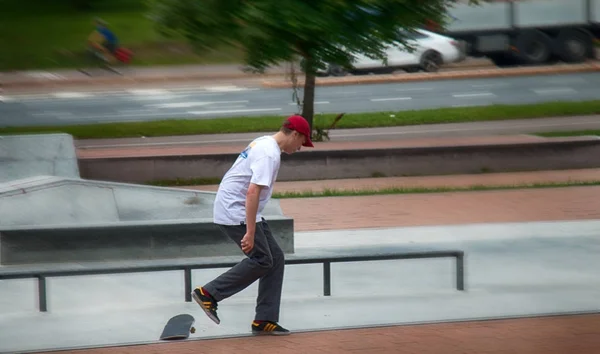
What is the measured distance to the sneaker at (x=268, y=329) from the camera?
6.52m

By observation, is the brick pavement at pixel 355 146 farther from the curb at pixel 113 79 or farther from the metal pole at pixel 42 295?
the curb at pixel 113 79

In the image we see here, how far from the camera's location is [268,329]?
6.53 metres

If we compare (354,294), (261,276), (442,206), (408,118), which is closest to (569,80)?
(408,118)

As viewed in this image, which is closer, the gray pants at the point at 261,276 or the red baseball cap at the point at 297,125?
the red baseball cap at the point at 297,125

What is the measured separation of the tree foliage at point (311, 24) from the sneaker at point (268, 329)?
4111 mm

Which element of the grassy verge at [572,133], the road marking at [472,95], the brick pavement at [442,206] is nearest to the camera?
the brick pavement at [442,206]

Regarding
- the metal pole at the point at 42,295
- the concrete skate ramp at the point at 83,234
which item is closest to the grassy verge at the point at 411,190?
the concrete skate ramp at the point at 83,234

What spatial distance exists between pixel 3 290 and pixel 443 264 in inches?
157

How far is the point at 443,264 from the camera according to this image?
9.23 meters

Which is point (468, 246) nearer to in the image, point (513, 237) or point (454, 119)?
point (513, 237)

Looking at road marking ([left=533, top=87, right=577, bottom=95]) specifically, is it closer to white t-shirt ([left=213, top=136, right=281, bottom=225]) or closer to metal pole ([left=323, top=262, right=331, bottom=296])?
metal pole ([left=323, top=262, right=331, bottom=296])

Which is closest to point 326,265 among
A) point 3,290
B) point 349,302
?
point 349,302

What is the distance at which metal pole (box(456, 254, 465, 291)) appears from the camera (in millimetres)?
7828

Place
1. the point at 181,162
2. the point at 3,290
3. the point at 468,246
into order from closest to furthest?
the point at 3,290 < the point at 468,246 < the point at 181,162
